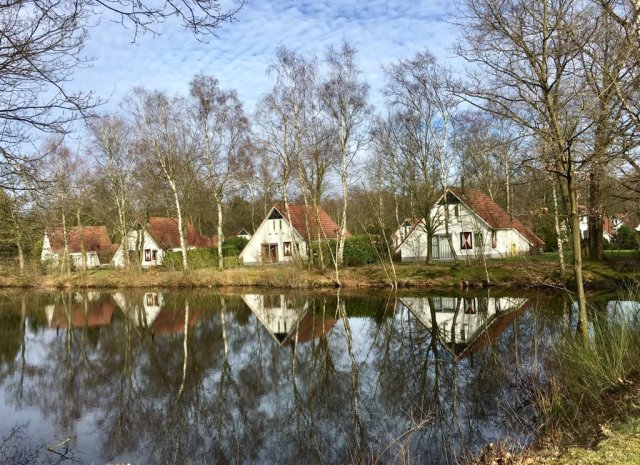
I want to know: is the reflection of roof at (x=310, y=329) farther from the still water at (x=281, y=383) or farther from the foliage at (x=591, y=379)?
the foliage at (x=591, y=379)

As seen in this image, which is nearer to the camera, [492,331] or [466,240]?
[492,331]

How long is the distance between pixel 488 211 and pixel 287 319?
817 inches

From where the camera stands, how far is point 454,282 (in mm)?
25484

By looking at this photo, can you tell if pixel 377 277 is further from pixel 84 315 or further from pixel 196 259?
pixel 196 259

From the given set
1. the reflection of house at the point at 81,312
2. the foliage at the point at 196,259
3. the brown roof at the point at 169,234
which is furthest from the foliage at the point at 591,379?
the brown roof at the point at 169,234

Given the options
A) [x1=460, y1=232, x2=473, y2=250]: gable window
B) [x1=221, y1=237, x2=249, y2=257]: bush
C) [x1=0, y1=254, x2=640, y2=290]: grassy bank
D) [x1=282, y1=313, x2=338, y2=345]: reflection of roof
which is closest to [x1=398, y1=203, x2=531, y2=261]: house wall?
[x1=460, y1=232, x2=473, y2=250]: gable window

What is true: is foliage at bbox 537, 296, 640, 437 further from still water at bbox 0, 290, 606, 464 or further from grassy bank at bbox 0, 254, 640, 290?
grassy bank at bbox 0, 254, 640, 290

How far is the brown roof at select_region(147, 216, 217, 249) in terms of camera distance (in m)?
47.3

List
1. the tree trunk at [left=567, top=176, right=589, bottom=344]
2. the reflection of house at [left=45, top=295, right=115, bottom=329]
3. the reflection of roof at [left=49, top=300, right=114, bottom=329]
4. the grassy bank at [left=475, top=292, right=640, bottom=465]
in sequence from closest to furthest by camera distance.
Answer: the grassy bank at [left=475, top=292, right=640, bottom=465] < the tree trunk at [left=567, top=176, right=589, bottom=344] < the reflection of roof at [left=49, top=300, right=114, bottom=329] < the reflection of house at [left=45, top=295, right=115, bottom=329]

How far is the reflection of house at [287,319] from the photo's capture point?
1577cm

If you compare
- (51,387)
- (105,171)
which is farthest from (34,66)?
(105,171)

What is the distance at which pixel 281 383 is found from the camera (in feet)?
34.8

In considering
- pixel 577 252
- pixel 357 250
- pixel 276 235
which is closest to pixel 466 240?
pixel 357 250

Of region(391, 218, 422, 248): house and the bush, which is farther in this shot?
the bush
